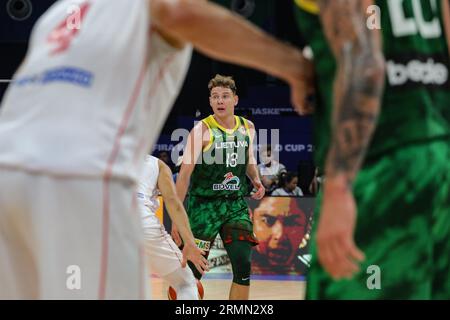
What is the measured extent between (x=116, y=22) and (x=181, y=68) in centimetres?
49

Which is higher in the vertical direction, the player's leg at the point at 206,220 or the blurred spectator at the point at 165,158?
the blurred spectator at the point at 165,158

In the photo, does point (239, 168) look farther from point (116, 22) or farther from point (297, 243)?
point (116, 22)

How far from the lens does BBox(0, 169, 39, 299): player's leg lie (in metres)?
3.00

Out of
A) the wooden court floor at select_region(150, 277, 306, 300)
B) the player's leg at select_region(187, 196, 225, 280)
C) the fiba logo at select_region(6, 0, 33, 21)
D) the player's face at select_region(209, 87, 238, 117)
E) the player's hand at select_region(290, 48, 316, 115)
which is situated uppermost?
the fiba logo at select_region(6, 0, 33, 21)

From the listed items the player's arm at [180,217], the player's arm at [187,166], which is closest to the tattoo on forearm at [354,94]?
the player's arm at [180,217]

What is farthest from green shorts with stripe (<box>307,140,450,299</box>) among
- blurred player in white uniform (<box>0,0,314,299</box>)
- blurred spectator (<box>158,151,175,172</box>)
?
blurred spectator (<box>158,151,175,172</box>)

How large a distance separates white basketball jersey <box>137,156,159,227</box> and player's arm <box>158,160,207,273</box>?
0.08 metres

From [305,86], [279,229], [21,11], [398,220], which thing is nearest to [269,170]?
[279,229]

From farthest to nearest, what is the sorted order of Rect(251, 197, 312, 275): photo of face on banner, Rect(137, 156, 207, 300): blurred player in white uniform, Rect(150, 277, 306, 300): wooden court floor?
Rect(251, 197, 312, 275): photo of face on banner
Rect(150, 277, 306, 300): wooden court floor
Rect(137, 156, 207, 300): blurred player in white uniform

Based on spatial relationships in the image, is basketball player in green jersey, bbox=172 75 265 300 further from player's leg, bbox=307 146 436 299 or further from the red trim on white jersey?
the red trim on white jersey

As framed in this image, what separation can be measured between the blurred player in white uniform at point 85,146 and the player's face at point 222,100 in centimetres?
573

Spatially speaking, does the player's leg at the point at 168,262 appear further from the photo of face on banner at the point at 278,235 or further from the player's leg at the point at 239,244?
the photo of face on banner at the point at 278,235

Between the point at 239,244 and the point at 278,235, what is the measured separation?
4.18 meters

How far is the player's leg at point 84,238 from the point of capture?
2945 millimetres
